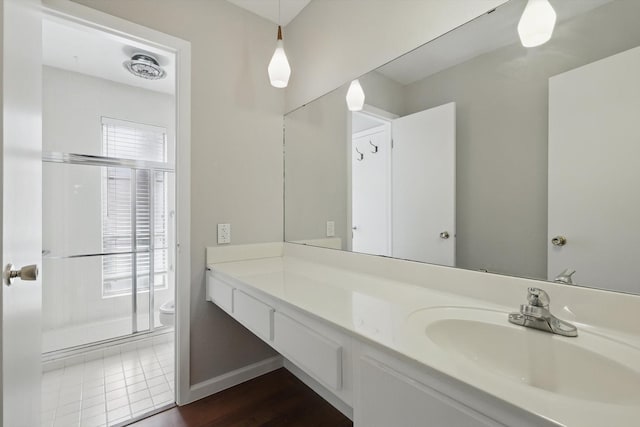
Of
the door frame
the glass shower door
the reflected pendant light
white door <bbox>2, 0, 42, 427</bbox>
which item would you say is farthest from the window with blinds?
the reflected pendant light

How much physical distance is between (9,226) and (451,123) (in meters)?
1.50

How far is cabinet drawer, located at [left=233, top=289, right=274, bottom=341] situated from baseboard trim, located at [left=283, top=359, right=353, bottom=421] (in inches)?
27.9

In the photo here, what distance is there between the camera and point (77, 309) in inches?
99.5

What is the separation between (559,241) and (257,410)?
168 centimetres

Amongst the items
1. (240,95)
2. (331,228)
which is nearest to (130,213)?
(240,95)

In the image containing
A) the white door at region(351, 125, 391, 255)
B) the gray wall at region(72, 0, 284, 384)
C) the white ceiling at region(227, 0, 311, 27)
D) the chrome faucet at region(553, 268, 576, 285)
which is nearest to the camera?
the chrome faucet at region(553, 268, 576, 285)

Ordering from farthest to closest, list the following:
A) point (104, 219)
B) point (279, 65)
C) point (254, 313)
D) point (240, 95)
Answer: point (104, 219), point (240, 95), point (279, 65), point (254, 313)

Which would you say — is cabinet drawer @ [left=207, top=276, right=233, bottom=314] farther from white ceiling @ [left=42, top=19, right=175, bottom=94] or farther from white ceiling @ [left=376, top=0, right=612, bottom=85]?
white ceiling @ [left=42, top=19, right=175, bottom=94]

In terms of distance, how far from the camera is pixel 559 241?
35.4 inches

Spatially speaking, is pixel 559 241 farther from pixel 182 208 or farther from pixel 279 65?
pixel 182 208

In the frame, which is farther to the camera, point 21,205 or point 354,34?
point 354,34

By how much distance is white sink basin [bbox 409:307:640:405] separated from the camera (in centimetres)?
62

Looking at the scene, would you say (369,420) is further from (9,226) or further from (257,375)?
(257,375)

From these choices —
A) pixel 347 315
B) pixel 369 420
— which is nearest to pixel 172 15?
pixel 347 315
